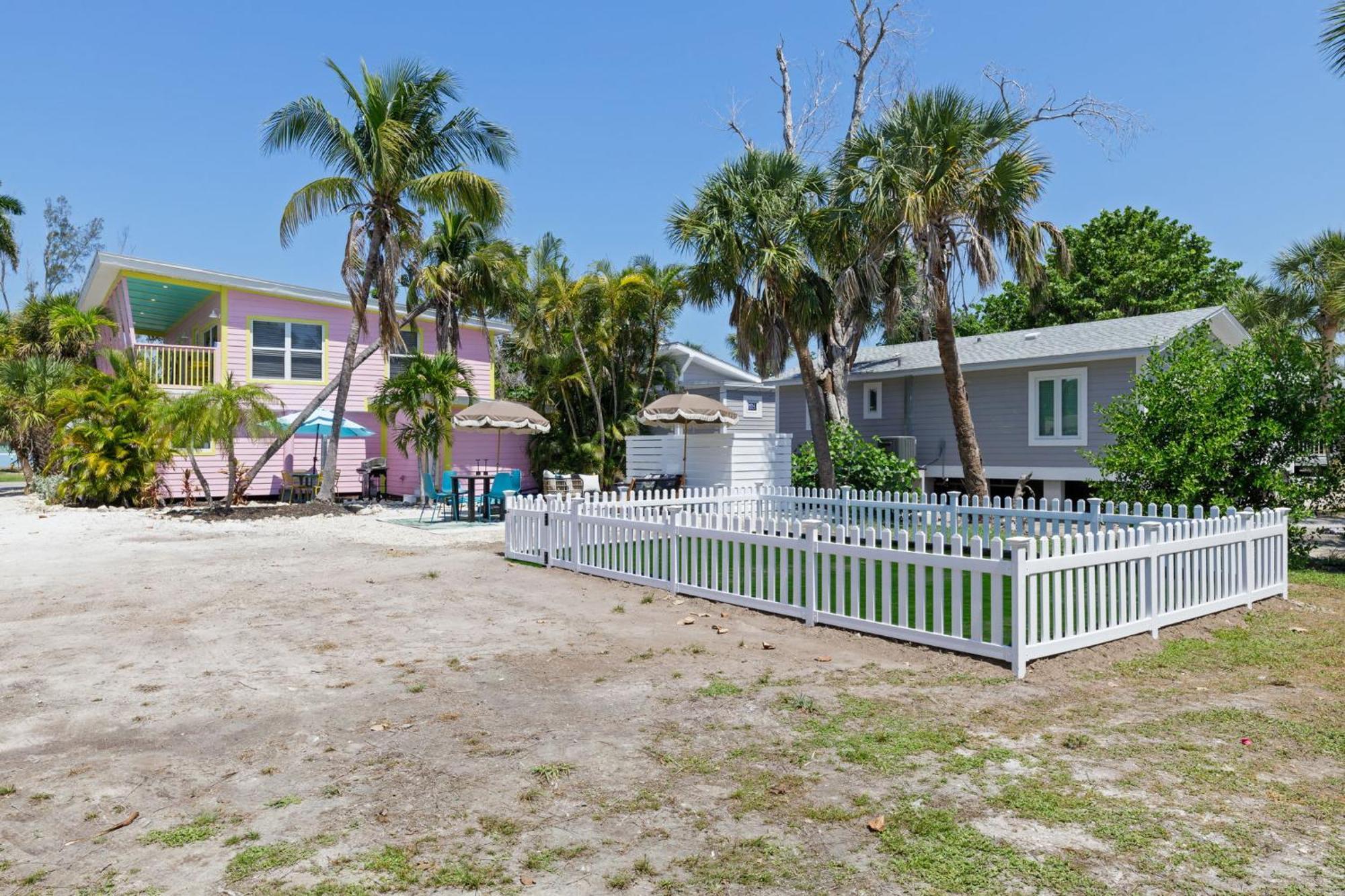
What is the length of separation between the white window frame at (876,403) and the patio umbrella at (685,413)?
22.1 feet

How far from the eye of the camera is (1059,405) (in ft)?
61.3

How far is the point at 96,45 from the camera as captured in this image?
2431 cm

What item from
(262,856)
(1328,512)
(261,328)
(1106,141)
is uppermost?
(1106,141)

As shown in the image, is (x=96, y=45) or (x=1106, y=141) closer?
(x=1106, y=141)

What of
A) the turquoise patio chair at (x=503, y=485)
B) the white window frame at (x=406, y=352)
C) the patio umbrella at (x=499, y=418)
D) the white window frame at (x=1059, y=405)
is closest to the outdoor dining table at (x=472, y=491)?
the turquoise patio chair at (x=503, y=485)

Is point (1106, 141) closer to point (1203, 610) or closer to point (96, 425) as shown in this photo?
point (1203, 610)

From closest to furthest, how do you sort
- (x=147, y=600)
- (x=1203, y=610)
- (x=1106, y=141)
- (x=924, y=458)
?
1. (x=1203, y=610)
2. (x=147, y=600)
3. (x=1106, y=141)
4. (x=924, y=458)

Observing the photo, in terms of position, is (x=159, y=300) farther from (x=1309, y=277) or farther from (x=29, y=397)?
(x=1309, y=277)

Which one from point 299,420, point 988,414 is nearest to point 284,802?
point 299,420

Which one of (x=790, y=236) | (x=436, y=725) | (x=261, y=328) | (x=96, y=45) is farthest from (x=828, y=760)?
(x=96, y=45)

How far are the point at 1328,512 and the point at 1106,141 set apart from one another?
9801mm

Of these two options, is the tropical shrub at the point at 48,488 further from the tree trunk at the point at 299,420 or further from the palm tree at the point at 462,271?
the palm tree at the point at 462,271

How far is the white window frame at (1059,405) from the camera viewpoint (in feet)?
59.7

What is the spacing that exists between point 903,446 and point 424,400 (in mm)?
11507
